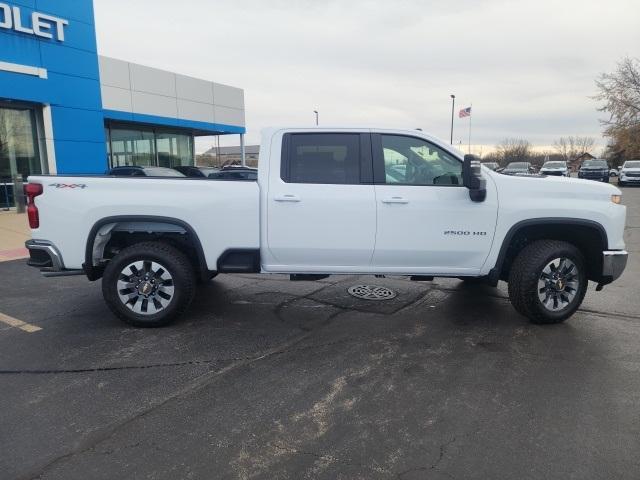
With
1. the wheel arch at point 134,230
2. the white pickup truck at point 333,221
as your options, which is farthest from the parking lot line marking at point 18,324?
the wheel arch at point 134,230

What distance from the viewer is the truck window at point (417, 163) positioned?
468cm

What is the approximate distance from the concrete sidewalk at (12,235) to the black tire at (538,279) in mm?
8291

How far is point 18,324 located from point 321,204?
11.1 ft

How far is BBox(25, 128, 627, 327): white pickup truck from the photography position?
4.55m

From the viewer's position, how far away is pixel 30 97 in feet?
48.4

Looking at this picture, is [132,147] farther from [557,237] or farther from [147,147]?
[557,237]

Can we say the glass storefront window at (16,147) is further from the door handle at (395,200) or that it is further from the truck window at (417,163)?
the door handle at (395,200)

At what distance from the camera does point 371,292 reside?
6141 mm

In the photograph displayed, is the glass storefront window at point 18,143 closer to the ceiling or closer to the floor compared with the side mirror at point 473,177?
closer to the ceiling

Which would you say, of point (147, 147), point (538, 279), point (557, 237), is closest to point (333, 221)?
point (538, 279)

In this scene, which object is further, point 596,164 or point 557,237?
point 596,164

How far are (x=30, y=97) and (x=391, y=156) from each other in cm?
1445

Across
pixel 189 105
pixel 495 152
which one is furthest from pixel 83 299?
pixel 495 152

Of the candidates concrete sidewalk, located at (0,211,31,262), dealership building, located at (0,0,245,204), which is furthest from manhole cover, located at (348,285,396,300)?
dealership building, located at (0,0,245,204)
